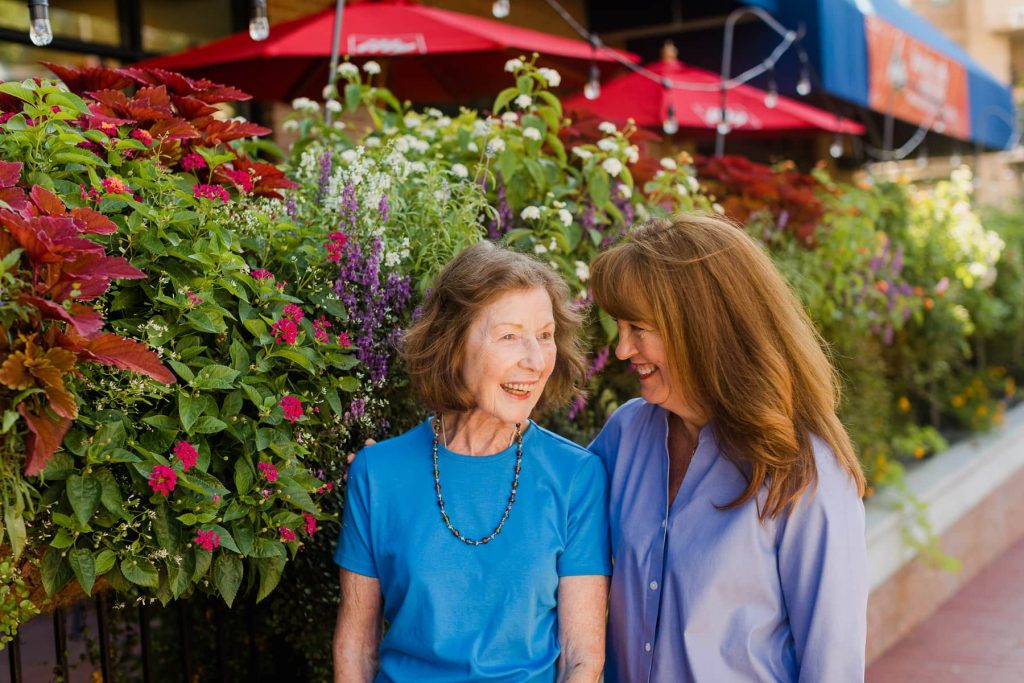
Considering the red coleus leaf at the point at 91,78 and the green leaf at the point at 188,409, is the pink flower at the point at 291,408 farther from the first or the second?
the red coleus leaf at the point at 91,78

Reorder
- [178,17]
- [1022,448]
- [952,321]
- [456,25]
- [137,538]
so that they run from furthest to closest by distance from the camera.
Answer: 1. [1022,448]
2. [952,321]
3. [178,17]
4. [456,25]
5. [137,538]

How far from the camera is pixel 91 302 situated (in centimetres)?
197

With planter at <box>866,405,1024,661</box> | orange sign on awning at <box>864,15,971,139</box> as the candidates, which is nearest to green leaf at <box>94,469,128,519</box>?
planter at <box>866,405,1024,661</box>

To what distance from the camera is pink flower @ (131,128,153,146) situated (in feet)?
7.39

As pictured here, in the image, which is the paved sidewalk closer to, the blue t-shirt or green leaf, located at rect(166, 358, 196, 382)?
the blue t-shirt

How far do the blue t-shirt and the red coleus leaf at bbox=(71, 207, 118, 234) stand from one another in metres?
0.70

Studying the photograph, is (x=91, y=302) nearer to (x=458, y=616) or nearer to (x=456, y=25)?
(x=458, y=616)

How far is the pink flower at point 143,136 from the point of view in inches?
88.7

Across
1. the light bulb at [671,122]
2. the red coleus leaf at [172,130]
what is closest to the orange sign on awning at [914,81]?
the light bulb at [671,122]

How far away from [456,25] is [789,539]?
3310mm

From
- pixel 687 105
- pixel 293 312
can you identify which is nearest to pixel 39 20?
pixel 293 312

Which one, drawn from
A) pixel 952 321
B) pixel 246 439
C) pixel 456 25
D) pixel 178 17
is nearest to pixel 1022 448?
pixel 952 321

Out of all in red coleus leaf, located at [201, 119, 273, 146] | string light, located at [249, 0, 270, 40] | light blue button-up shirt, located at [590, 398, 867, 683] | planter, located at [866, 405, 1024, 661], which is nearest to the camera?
light blue button-up shirt, located at [590, 398, 867, 683]

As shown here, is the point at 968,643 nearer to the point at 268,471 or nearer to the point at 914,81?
the point at 268,471
